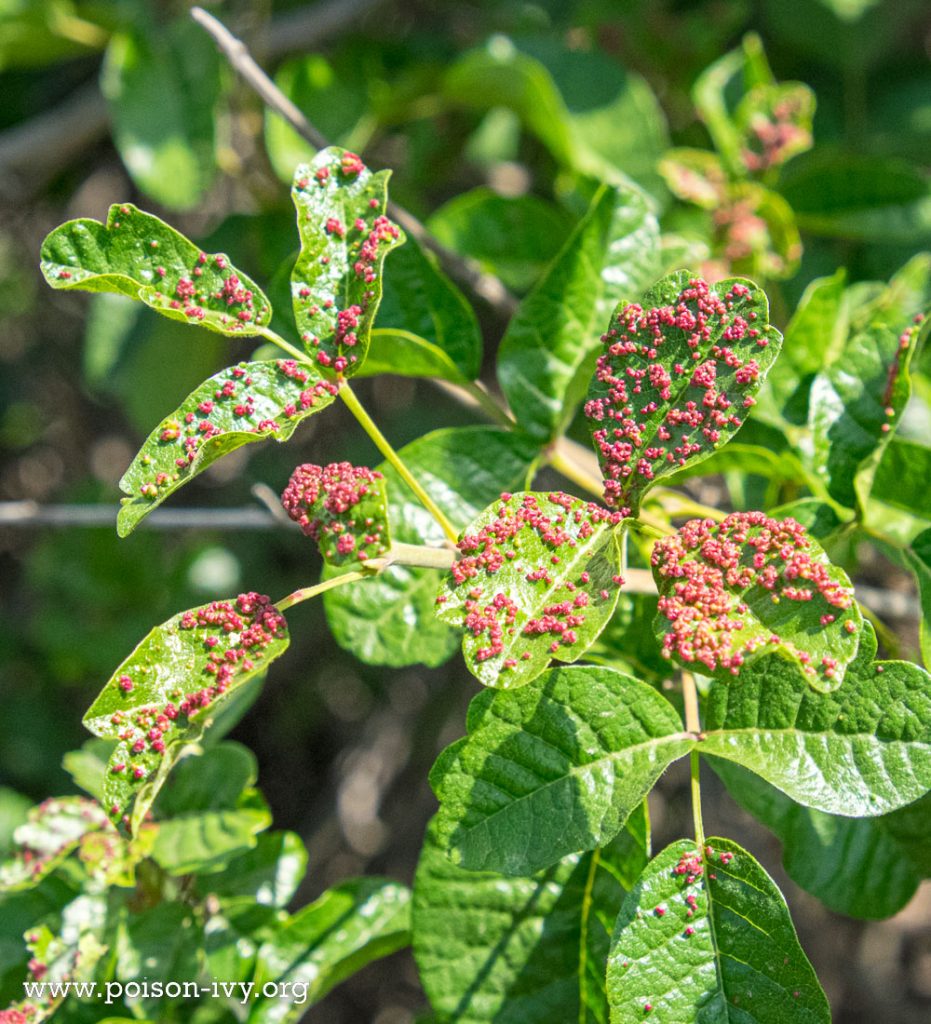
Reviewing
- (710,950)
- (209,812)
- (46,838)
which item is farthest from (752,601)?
(46,838)

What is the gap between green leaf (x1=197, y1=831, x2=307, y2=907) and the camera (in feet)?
4.64

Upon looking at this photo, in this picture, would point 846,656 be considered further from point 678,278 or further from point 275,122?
point 275,122

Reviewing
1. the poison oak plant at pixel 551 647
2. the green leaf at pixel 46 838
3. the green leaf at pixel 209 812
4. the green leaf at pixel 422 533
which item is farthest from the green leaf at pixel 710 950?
the green leaf at pixel 46 838

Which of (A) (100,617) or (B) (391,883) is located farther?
(A) (100,617)

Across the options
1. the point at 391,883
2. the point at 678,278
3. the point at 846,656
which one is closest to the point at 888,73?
the point at 678,278

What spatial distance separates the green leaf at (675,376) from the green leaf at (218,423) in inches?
11.9

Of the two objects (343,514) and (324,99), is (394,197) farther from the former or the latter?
(343,514)

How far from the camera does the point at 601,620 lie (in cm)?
96

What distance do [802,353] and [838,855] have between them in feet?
2.21

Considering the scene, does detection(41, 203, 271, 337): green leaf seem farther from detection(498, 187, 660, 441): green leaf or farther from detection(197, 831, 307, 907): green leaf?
detection(197, 831, 307, 907): green leaf

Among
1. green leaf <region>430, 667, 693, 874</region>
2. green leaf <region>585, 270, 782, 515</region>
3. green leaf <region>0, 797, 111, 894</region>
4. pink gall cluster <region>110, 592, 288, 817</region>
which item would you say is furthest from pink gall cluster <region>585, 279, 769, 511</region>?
green leaf <region>0, 797, 111, 894</region>

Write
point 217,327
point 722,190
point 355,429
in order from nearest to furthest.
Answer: point 217,327 < point 722,190 < point 355,429

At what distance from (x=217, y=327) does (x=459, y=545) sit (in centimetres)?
36

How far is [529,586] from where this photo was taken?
38.2 inches
